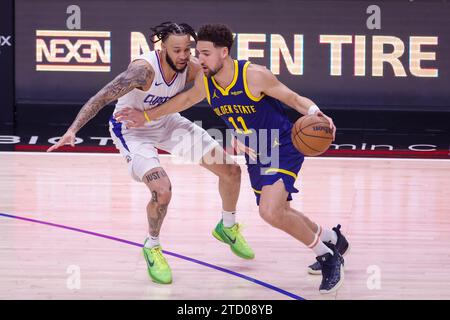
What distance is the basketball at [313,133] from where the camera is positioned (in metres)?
5.78

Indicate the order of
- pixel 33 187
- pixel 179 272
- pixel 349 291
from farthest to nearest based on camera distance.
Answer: pixel 33 187, pixel 179 272, pixel 349 291

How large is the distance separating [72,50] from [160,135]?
179 inches

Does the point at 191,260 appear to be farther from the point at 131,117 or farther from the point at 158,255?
the point at 131,117

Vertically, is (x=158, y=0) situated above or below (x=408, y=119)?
above

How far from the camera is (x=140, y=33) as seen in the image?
428 inches

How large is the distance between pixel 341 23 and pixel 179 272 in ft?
17.7

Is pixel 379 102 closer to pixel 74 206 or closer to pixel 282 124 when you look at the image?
pixel 74 206

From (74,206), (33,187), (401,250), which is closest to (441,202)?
(401,250)

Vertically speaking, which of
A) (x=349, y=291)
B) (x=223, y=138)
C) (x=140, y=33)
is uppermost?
(x=140, y=33)

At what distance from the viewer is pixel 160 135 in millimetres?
6648

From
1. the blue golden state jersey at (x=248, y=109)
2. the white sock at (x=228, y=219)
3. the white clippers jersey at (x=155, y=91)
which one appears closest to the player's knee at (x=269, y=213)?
the blue golden state jersey at (x=248, y=109)

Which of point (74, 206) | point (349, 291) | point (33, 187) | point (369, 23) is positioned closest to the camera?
point (349, 291)

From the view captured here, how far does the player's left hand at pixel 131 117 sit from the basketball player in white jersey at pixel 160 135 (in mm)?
118

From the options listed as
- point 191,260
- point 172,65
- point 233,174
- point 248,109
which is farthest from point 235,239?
point 172,65
